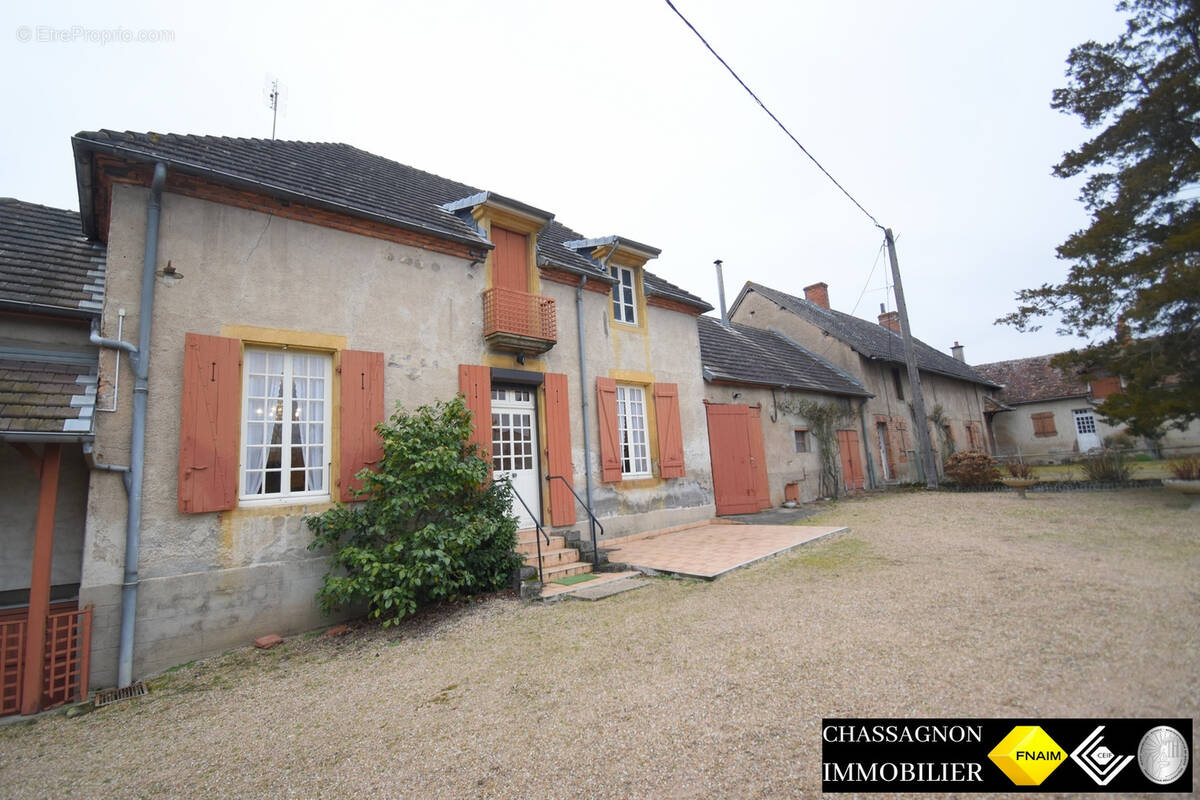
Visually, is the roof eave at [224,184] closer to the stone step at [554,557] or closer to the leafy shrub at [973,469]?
the stone step at [554,557]

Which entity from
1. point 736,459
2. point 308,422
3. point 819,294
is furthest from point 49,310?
point 819,294

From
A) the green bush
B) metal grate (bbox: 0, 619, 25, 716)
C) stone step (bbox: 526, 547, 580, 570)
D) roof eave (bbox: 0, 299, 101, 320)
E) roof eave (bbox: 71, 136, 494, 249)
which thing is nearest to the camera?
metal grate (bbox: 0, 619, 25, 716)

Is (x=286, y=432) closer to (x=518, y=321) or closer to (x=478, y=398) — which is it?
(x=478, y=398)

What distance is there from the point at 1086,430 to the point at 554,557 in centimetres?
2863

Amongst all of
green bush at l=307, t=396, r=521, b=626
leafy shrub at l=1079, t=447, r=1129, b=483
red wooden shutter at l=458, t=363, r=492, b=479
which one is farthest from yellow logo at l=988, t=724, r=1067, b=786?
leafy shrub at l=1079, t=447, r=1129, b=483

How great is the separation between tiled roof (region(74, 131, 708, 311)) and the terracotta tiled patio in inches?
197

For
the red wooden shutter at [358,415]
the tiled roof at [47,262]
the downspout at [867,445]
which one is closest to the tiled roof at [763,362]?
the downspout at [867,445]

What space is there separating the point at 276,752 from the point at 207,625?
2815mm

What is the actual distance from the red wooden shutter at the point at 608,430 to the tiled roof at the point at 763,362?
3508 mm

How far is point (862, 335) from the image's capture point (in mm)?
20031

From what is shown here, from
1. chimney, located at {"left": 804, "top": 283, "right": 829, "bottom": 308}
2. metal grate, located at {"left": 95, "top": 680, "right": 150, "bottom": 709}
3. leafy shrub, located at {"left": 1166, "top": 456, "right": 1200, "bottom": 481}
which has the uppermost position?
chimney, located at {"left": 804, "top": 283, "right": 829, "bottom": 308}

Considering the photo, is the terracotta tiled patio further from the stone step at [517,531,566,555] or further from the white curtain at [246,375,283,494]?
the white curtain at [246,375,283,494]

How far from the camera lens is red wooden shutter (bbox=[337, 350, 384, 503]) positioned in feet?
21.4

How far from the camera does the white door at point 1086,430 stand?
24022mm
